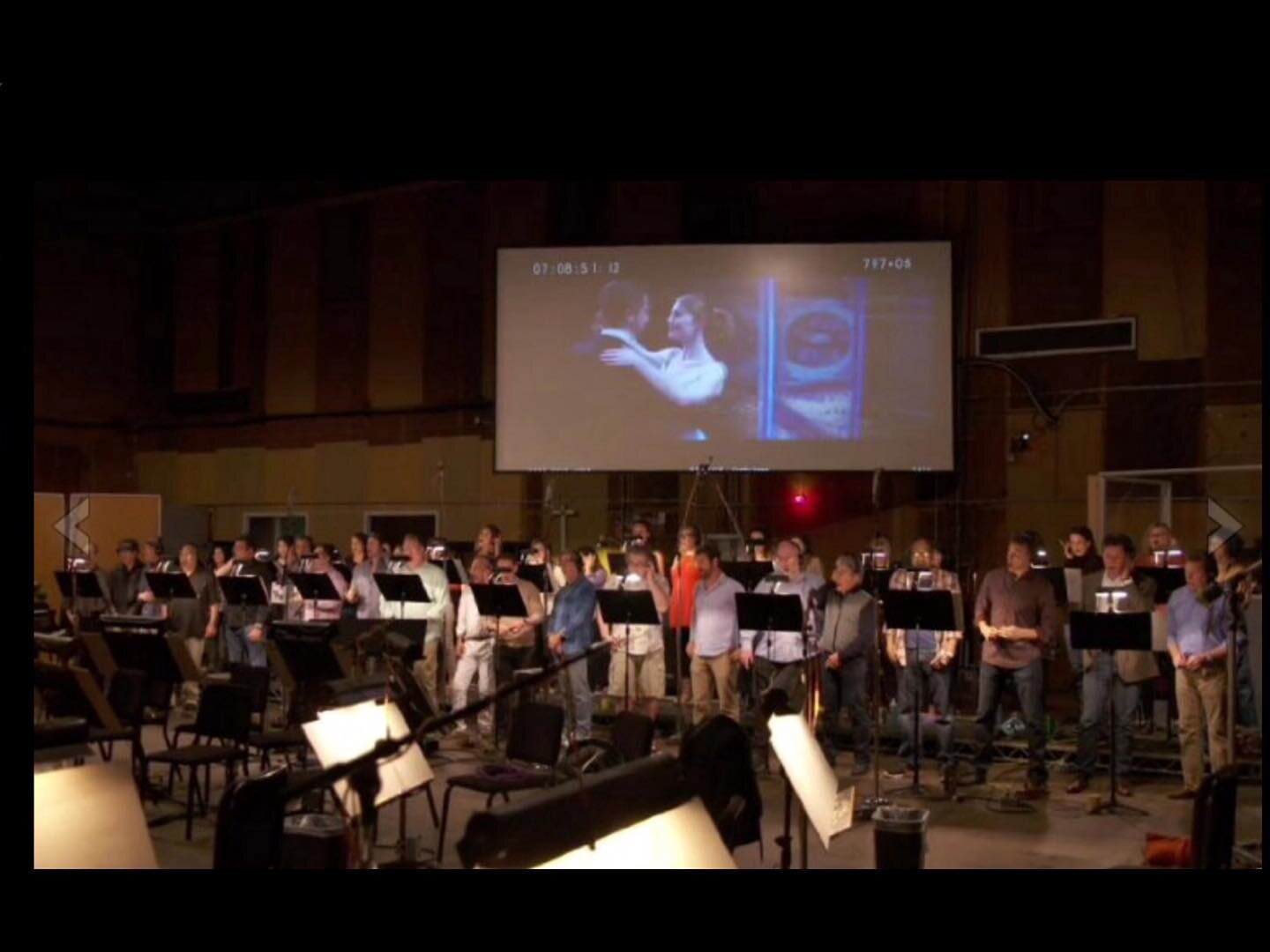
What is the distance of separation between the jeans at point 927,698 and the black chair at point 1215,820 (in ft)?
18.4

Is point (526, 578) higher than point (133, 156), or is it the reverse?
point (133, 156)

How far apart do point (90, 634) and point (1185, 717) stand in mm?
8010

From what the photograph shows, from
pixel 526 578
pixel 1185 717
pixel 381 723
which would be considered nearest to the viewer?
pixel 381 723

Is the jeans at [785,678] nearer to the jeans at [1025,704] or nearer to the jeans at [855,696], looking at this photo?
the jeans at [855,696]

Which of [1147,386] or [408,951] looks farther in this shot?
[1147,386]

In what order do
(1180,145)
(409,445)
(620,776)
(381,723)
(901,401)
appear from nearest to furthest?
(620,776) → (1180,145) → (381,723) → (901,401) → (409,445)

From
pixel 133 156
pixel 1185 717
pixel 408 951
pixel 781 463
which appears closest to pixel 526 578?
pixel 781 463

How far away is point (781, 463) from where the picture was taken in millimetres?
14664

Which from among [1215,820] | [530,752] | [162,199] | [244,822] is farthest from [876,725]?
[162,199]

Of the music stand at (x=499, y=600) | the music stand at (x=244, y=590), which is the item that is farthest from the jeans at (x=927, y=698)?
the music stand at (x=244, y=590)

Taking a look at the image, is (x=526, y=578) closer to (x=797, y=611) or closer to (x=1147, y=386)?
(x=797, y=611)

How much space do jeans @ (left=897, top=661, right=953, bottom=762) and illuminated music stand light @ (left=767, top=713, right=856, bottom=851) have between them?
4925 millimetres

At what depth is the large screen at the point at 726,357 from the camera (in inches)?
558

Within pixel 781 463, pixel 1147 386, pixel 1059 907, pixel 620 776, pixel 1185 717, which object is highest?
pixel 1147 386
